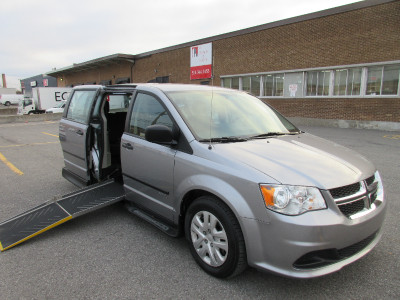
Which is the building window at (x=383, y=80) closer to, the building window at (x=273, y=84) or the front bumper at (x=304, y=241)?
the building window at (x=273, y=84)

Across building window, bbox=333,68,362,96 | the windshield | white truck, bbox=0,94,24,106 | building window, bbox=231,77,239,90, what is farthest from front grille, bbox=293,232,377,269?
white truck, bbox=0,94,24,106

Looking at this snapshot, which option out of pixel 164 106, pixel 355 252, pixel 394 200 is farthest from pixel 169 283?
pixel 394 200

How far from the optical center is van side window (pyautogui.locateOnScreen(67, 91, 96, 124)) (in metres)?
4.59

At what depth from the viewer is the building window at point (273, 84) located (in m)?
17.0

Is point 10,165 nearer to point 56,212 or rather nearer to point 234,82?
point 56,212

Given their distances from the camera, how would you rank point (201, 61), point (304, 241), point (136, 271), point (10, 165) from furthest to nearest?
point (201, 61)
point (10, 165)
point (136, 271)
point (304, 241)

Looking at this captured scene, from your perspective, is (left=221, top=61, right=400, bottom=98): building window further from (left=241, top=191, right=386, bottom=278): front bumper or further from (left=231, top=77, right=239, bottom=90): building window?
(left=241, top=191, right=386, bottom=278): front bumper

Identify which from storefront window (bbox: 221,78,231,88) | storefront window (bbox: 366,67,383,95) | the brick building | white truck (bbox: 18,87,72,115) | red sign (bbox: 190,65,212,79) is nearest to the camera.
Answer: the brick building

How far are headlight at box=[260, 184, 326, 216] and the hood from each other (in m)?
0.05

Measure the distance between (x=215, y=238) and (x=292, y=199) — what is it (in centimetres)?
80

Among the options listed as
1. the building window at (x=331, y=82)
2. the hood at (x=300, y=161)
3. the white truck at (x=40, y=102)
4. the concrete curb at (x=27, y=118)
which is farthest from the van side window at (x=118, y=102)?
the white truck at (x=40, y=102)

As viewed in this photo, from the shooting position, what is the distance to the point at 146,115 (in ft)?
11.5

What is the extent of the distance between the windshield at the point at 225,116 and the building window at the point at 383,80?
39.2 ft

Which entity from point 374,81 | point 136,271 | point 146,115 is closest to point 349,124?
point 374,81
